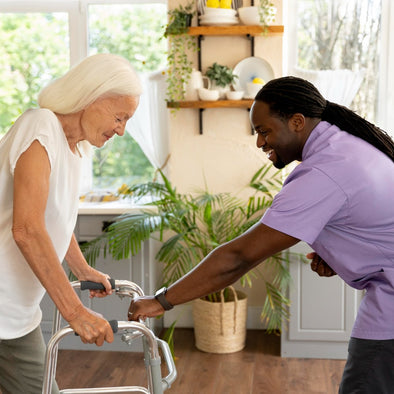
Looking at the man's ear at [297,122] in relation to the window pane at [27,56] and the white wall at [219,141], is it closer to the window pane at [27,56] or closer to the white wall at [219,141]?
the white wall at [219,141]

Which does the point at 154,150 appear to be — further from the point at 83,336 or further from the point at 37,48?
the point at 83,336

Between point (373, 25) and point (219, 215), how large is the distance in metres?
1.62

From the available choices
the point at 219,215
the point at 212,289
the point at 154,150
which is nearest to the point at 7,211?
the point at 212,289

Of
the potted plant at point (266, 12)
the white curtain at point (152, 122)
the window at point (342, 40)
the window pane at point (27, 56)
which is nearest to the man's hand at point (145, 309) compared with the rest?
the potted plant at point (266, 12)

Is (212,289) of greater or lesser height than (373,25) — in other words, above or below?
below

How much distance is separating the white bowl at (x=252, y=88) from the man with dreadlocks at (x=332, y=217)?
2238mm

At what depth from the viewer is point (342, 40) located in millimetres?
4301

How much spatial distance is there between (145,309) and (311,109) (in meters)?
0.66

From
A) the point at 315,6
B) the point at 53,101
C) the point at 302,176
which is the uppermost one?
the point at 315,6

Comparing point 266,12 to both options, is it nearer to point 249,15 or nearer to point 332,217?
point 249,15

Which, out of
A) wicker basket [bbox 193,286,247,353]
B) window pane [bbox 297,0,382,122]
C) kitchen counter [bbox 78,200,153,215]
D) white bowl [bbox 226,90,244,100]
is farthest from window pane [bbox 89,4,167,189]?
wicker basket [bbox 193,286,247,353]

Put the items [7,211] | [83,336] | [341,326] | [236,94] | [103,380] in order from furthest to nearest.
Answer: [236,94] → [341,326] → [103,380] → [7,211] → [83,336]

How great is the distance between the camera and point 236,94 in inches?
156

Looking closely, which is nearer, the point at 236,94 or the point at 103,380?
the point at 103,380
